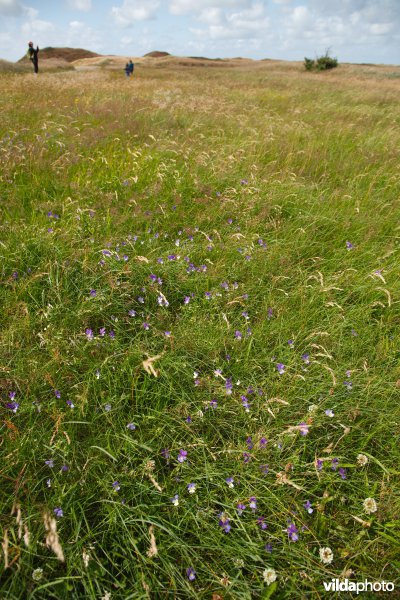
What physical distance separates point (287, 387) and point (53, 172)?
3727 mm

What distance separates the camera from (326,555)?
1.51 meters

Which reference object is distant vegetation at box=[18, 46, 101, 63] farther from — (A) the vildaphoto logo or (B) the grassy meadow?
(A) the vildaphoto logo

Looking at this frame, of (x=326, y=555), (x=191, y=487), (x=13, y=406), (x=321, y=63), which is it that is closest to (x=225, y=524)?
(x=191, y=487)

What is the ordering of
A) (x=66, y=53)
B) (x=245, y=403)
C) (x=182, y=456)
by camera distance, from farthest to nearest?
(x=66, y=53)
(x=245, y=403)
(x=182, y=456)

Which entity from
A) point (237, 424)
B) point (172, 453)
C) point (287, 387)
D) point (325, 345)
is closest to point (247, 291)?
point (325, 345)

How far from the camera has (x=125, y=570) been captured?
4.87ft

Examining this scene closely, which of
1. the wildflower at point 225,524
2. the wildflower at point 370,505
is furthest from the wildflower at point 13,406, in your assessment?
the wildflower at point 370,505

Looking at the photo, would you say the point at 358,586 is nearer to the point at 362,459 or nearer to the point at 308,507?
the point at 308,507

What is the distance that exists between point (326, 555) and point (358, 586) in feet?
0.51

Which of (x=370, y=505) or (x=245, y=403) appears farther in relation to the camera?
(x=245, y=403)

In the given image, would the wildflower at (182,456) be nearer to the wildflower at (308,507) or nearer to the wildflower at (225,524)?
the wildflower at (225,524)

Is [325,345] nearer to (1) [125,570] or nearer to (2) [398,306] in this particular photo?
(2) [398,306]

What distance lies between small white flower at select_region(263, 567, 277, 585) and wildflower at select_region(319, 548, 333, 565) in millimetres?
227

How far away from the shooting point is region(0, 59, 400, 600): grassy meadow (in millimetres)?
1479
